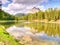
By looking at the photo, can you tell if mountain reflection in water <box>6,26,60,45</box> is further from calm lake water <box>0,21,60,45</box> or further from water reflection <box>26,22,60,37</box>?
water reflection <box>26,22,60,37</box>

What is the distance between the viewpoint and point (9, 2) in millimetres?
3777

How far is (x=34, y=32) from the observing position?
3.60 meters

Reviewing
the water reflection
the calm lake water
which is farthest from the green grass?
the water reflection

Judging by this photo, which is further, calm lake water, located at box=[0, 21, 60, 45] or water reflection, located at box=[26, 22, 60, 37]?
water reflection, located at box=[26, 22, 60, 37]

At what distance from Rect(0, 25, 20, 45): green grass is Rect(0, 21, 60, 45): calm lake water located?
0.09 m

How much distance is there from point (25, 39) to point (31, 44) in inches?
7.9

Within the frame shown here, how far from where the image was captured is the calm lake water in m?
3.47

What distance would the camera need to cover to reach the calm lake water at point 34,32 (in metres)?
3.47

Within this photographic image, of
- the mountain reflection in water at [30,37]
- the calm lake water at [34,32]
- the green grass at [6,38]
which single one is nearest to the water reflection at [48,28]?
the calm lake water at [34,32]

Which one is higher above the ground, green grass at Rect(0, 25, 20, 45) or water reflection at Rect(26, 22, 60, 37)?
water reflection at Rect(26, 22, 60, 37)

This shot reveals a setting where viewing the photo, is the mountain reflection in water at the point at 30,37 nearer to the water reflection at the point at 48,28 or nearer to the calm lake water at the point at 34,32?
the calm lake water at the point at 34,32

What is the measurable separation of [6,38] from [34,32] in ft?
2.37

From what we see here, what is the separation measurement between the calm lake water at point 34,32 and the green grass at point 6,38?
9cm

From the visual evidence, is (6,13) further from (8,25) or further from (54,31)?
(54,31)
